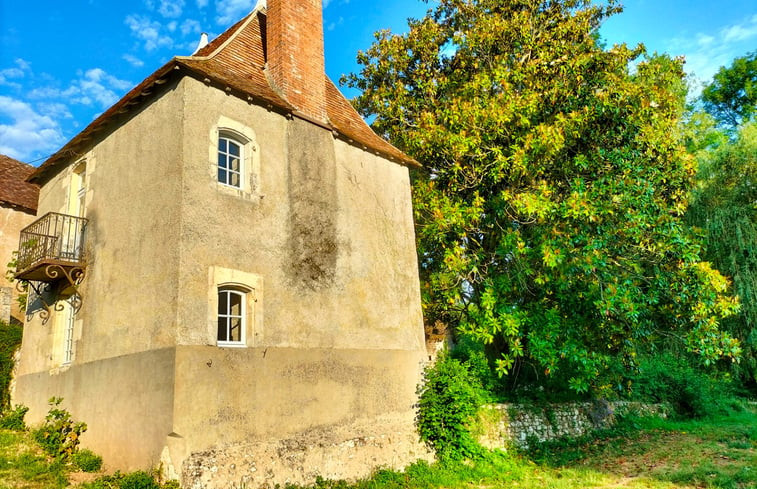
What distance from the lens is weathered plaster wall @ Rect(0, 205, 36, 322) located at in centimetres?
1527

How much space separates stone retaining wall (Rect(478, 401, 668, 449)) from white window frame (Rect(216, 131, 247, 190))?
8.44 m

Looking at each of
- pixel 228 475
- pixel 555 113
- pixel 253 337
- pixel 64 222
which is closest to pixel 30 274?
pixel 64 222

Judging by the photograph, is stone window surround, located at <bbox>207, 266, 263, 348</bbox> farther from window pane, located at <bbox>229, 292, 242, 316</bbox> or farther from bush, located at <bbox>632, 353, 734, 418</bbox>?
bush, located at <bbox>632, 353, 734, 418</bbox>

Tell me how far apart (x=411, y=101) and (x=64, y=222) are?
1045 centimetres

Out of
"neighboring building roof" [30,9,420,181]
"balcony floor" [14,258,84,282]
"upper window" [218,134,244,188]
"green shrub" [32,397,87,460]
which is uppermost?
"neighboring building roof" [30,9,420,181]

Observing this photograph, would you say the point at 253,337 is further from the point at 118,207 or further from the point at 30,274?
the point at 30,274

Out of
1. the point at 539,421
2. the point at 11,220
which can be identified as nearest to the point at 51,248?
the point at 11,220

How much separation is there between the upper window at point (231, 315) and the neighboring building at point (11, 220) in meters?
10.2

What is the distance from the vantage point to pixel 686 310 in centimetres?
1238

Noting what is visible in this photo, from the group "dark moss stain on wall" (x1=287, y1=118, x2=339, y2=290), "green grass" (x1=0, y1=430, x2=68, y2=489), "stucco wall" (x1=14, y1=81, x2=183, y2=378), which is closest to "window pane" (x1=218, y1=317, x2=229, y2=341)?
"stucco wall" (x1=14, y1=81, x2=183, y2=378)

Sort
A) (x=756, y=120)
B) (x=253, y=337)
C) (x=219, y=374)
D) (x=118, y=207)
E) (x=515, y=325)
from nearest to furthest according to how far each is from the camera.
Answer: (x=219, y=374)
(x=253, y=337)
(x=118, y=207)
(x=515, y=325)
(x=756, y=120)

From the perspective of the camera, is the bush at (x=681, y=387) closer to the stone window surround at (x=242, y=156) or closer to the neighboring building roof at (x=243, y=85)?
the neighboring building roof at (x=243, y=85)

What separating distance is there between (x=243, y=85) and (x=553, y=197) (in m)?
8.77

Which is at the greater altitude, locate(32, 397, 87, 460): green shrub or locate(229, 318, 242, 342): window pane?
locate(229, 318, 242, 342): window pane
